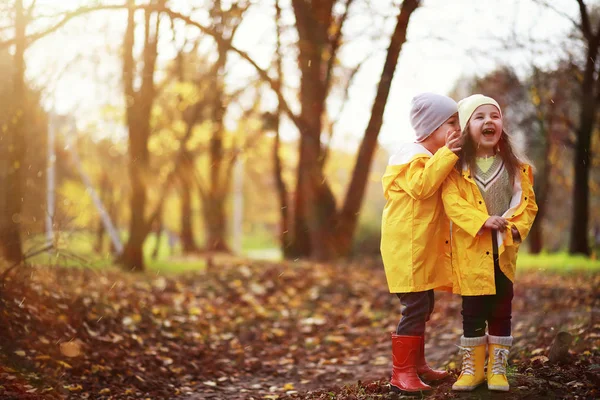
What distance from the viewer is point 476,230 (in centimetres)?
367

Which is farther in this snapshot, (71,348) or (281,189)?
(281,189)

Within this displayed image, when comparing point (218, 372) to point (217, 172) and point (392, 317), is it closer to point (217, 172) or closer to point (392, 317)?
point (392, 317)

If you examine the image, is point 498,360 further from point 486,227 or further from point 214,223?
point 214,223

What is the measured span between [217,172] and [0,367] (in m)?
16.3

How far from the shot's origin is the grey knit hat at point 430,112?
13.2ft

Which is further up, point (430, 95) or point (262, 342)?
point (430, 95)

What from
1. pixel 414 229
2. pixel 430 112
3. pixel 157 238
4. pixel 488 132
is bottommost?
pixel 157 238

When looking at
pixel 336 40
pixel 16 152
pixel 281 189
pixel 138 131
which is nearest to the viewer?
pixel 16 152

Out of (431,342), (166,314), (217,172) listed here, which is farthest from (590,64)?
(217,172)

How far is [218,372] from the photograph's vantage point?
5.83m

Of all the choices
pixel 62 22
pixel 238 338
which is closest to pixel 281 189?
pixel 238 338

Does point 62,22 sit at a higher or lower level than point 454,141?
higher

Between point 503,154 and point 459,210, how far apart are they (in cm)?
50

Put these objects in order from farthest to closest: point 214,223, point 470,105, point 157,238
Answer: point 157,238
point 214,223
point 470,105
